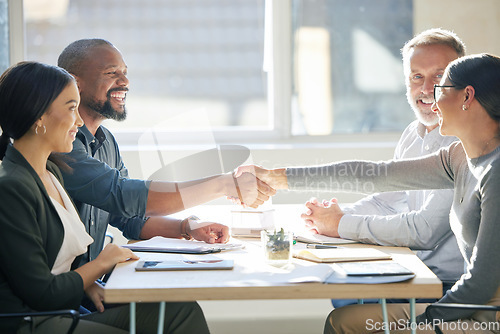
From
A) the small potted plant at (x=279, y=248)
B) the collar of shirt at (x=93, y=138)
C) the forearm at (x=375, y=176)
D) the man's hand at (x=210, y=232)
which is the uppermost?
the collar of shirt at (x=93, y=138)

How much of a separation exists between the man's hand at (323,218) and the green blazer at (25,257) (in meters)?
0.89

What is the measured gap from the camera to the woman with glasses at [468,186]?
165 cm

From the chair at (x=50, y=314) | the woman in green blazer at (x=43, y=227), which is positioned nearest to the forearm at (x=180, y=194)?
the woman in green blazer at (x=43, y=227)

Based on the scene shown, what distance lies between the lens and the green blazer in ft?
5.21

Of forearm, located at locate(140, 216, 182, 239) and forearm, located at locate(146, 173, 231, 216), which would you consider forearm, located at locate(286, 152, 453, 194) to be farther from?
forearm, located at locate(140, 216, 182, 239)

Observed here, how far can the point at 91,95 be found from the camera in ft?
8.31

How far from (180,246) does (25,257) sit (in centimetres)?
54

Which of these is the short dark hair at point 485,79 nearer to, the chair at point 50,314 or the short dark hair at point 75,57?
the chair at point 50,314

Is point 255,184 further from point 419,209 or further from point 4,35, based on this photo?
point 4,35

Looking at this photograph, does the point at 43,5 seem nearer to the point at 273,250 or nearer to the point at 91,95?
the point at 91,95

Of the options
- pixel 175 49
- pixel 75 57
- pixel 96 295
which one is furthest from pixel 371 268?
pixel 175 49

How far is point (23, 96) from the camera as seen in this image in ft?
5.83

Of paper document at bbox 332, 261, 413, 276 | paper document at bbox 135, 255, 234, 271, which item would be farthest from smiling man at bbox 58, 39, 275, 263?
paper document at bbox 332, 261, 413, 276

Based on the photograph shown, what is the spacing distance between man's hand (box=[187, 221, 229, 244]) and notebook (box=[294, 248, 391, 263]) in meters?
0.34
